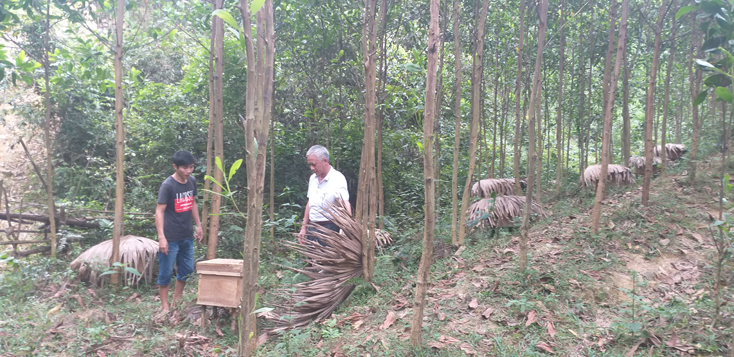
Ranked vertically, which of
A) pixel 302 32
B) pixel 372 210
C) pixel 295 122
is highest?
pixel 302 32

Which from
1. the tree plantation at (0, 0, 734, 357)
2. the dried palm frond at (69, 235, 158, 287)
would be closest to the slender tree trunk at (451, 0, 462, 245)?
the tree plantation at (0, 0, 734, 357)

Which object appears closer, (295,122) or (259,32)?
(259,32)

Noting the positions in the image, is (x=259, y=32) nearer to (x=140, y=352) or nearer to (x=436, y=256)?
(x=140, y=352)

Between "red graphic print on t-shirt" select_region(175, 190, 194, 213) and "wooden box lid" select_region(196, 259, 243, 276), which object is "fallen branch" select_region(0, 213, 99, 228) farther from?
"wooden box lid" select_region(196, 259, 243, 276)

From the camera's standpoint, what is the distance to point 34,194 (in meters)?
7.71

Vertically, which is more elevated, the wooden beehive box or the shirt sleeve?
the shirt sleeve

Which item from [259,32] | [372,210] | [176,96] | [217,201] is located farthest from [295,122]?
[259,32]

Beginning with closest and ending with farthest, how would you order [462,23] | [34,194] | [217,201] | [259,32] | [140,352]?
[259,32] → [140,352] → [217,201] → [462,23] → [34,194]

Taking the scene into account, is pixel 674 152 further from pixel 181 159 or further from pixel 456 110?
pixel 181 159

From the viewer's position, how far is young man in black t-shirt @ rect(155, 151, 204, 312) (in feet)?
12.7

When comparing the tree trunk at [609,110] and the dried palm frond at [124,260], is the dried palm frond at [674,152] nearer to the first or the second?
the tree trunk at [609,110]

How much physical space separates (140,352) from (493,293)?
2696mm

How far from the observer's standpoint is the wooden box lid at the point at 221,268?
3115mm

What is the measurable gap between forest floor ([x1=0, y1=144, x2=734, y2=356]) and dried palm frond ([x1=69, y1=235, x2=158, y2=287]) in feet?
0.50
